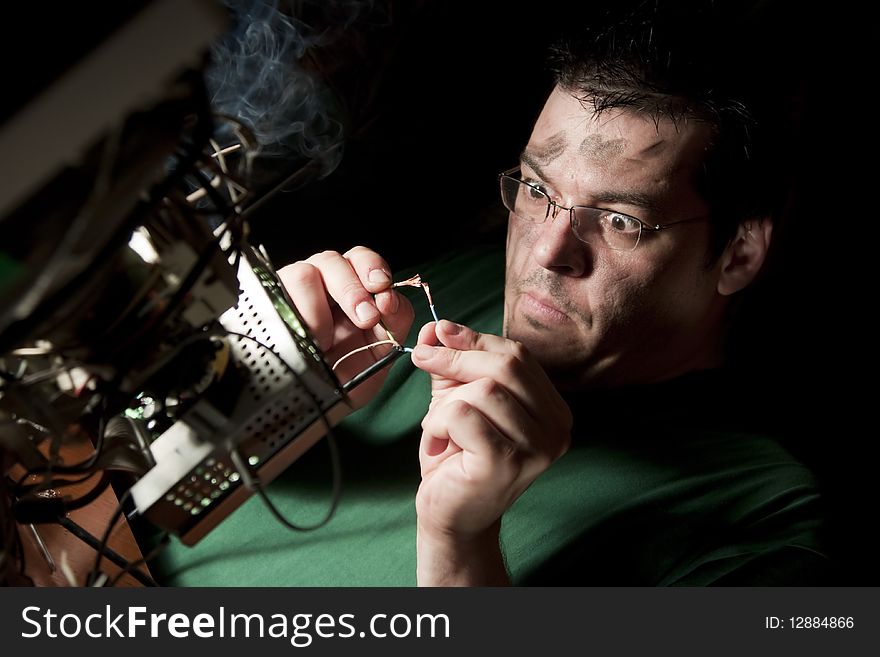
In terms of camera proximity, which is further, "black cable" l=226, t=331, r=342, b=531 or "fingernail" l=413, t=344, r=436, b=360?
"fingernail" l=413, t=344, r=436, b=360

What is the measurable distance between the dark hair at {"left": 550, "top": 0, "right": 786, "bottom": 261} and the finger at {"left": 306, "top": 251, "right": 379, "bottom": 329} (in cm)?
60

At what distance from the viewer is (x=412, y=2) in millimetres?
2061

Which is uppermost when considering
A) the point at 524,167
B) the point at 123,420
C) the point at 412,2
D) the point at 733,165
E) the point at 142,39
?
the point at 142,39

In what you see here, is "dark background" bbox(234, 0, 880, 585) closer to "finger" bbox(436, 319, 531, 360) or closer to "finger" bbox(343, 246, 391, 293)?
"finger" bbox(436, 319, 531, 360)

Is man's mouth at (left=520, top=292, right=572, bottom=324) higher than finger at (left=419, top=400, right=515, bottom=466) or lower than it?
lower

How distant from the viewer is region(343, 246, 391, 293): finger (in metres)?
1.38

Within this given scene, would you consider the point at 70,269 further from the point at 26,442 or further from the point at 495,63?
the point at 495,63

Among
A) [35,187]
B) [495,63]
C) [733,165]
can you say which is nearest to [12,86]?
[35,187]

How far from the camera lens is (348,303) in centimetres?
135

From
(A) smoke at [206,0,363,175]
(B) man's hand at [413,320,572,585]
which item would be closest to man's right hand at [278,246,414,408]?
(B) man's hand at [413,320,572,585]

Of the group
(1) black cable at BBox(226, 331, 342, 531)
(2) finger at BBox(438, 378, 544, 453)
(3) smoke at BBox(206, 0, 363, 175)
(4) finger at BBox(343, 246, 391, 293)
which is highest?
(3) smoke at BBox(206, 0, 363, 175)

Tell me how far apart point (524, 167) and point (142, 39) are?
1.10m

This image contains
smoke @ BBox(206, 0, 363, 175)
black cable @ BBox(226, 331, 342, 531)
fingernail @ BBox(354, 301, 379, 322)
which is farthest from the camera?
smoke @ BBox(206, 0, 363, 175)

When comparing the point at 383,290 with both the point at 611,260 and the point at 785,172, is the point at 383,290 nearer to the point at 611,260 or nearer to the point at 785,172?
the point at 611,260
